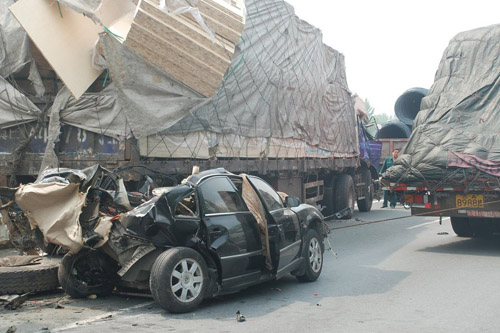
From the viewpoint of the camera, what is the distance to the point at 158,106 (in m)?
9.27

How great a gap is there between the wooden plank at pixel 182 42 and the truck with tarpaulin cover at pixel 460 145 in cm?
371

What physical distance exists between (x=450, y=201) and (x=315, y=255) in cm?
358

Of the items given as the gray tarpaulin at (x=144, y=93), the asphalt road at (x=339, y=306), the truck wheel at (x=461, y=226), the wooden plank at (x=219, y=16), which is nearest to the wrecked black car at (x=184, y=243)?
the asphalt road at (x=339, y=306)

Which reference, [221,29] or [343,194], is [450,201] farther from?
[343,194]

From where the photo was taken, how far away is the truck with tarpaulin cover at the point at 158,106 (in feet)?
29.1

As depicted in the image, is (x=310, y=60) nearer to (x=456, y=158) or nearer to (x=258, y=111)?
(x=258, y=111)

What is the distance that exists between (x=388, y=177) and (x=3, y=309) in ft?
23.0

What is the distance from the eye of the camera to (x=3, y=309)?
6305 mm

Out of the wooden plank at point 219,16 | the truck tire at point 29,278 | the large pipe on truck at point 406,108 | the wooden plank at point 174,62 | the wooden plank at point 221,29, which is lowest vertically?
the truck tire at point 29,278

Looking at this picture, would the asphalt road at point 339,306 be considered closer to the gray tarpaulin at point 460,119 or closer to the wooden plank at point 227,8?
the gray tarpaulin at point 460,119

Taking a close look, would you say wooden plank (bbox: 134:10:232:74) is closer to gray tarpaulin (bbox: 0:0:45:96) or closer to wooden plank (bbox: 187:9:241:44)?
wooden plank (bbox: 187:9:241:44)

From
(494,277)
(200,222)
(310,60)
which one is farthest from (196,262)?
(310,60)

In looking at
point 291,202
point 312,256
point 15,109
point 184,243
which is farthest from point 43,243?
point 312,256

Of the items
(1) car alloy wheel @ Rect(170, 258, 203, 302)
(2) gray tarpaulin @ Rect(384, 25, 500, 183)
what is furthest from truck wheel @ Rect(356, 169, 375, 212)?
(1) car alloy wheel @ Rect(170, 258, 203, 302)
